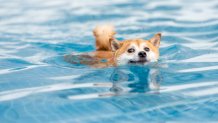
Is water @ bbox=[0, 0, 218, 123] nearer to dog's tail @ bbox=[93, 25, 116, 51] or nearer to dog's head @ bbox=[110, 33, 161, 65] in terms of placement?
dog's head @ bbox=[110, 33, 161, 65]

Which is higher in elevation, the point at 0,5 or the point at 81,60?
the point at 0,5

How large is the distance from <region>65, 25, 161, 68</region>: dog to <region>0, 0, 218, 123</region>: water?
14cm

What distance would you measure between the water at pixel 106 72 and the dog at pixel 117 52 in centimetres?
14

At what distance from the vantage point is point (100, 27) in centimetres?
698

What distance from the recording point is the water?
4.53 m

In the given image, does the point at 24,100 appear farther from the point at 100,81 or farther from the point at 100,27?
the point at 100,27

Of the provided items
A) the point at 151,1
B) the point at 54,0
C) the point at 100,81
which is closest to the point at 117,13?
the point at 151,1

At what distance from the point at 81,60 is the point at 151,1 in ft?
18.6

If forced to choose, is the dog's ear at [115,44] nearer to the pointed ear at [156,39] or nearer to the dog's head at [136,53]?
the dog's head at [136,53]

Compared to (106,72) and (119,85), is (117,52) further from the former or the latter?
(119,85)

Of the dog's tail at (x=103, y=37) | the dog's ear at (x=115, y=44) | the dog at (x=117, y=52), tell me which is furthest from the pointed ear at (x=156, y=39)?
A: the dog's tail at (x=103, y=37)

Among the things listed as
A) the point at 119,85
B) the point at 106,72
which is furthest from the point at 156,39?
the point at 119,85

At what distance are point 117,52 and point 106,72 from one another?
360 millimetres

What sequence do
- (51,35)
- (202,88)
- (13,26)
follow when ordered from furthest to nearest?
(13,26) < (51,35) < (202,88)
